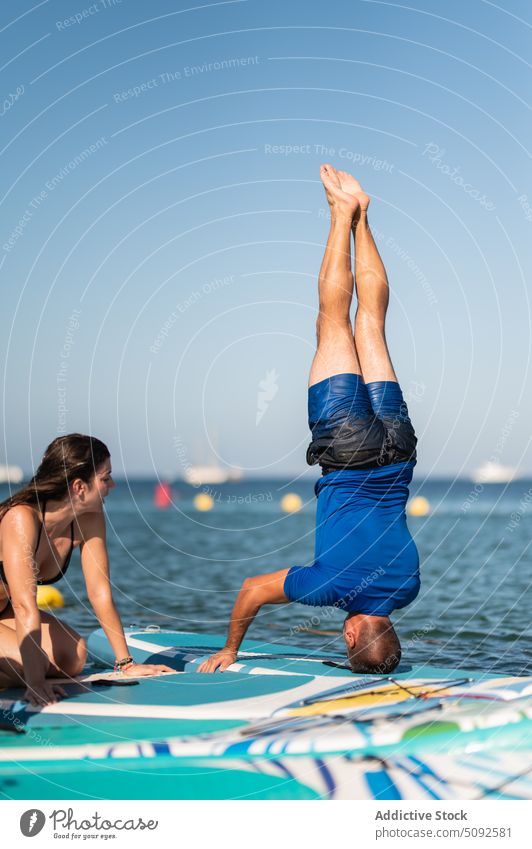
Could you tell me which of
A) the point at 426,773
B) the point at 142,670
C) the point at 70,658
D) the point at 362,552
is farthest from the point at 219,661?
the point at 426,773

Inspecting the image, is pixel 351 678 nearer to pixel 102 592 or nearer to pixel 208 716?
pixel 208 716

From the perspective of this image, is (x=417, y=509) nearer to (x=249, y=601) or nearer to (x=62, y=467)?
(x=249, y=601)

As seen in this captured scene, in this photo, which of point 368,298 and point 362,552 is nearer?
point 362,552

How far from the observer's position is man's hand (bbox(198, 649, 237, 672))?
7.48 meters

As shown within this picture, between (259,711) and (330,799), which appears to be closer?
(330,799)

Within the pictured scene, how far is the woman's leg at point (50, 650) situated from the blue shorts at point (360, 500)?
5.50ft

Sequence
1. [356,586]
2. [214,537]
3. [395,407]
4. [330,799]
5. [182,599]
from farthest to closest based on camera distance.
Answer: [214,537]
[182,599]
[395,407]
[356,586]
[330,799]

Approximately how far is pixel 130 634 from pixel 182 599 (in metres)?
5.84

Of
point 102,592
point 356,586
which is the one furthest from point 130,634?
point 356,586

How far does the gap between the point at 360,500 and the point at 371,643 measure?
1.09 metres

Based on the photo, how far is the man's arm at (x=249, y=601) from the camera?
697cm

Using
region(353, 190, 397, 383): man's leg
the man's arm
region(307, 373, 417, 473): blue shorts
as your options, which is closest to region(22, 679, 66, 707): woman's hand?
the man's arm

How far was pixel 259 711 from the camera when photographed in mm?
5984

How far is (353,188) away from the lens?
806cm
